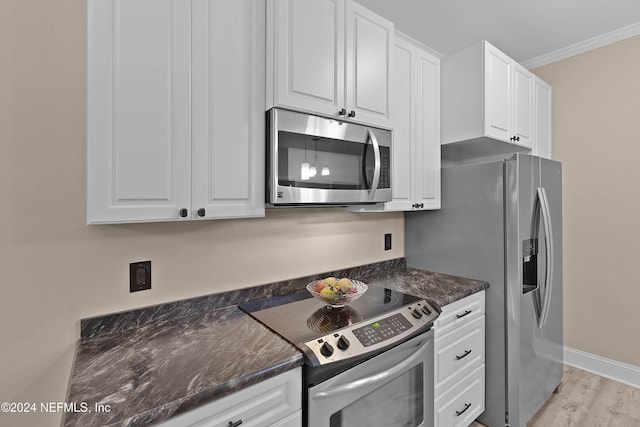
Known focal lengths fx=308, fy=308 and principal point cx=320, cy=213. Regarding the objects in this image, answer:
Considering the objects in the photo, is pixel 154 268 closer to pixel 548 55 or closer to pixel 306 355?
pixel 306 355

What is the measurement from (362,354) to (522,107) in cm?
246

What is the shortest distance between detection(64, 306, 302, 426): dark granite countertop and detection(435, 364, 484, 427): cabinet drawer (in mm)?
1173

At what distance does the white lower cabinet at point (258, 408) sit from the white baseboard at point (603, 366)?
2967mm

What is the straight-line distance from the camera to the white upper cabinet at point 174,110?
104 centimetres

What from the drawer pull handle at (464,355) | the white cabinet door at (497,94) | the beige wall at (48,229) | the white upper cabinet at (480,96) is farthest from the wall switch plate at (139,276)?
the white cabinet door at (497,94)

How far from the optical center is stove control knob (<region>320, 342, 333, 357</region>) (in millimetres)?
1134

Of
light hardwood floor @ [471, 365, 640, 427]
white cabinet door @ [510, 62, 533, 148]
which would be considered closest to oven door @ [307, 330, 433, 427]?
light hardwood floor @ [471, 365, 640, 427]

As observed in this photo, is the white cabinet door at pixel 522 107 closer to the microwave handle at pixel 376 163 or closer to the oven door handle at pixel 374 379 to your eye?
the microwave handle at pixel 376 163

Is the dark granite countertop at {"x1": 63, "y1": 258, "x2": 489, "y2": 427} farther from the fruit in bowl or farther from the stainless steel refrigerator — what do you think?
the stainless steel refrigerator

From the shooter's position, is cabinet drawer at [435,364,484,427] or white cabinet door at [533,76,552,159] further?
white cabinet door at [533,76,552,159]

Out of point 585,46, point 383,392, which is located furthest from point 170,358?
point 585,46

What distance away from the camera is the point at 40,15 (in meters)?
1.13

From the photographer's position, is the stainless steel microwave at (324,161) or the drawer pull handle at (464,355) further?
the drawer pull handle at (464,355)

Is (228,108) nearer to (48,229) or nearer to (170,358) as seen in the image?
(48,229)
